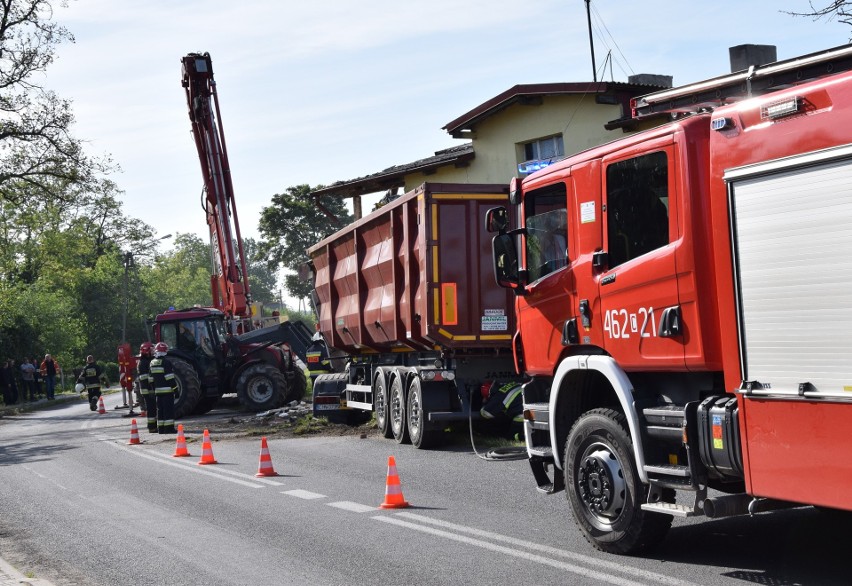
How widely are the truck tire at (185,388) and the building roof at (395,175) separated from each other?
22.7 feet

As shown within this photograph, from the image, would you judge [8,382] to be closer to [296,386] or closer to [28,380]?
[28,380]

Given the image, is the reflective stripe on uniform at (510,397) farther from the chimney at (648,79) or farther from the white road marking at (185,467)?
the chimney at (648,79)

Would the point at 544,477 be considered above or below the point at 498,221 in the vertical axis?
below

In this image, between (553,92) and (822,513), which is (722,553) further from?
(553,92)

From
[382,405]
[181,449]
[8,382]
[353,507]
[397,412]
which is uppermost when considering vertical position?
[8,382]

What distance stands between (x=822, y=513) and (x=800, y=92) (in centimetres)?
376

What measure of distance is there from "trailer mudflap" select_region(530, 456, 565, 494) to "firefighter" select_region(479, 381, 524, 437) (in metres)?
5.37

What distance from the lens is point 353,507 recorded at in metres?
10.1

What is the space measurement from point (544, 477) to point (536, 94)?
607 inches

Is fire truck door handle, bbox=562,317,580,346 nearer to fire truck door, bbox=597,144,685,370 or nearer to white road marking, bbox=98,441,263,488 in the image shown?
fire truck door, bbox=597,144,685,370

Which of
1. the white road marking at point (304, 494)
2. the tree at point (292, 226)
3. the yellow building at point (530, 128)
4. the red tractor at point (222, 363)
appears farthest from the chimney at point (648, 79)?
the tree at point (292, 226)

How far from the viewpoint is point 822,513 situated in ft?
26.7

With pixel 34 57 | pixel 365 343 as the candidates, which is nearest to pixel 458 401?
pixel 365 343

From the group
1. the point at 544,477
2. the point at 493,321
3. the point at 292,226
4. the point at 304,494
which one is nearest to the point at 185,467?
the point at 304,494
